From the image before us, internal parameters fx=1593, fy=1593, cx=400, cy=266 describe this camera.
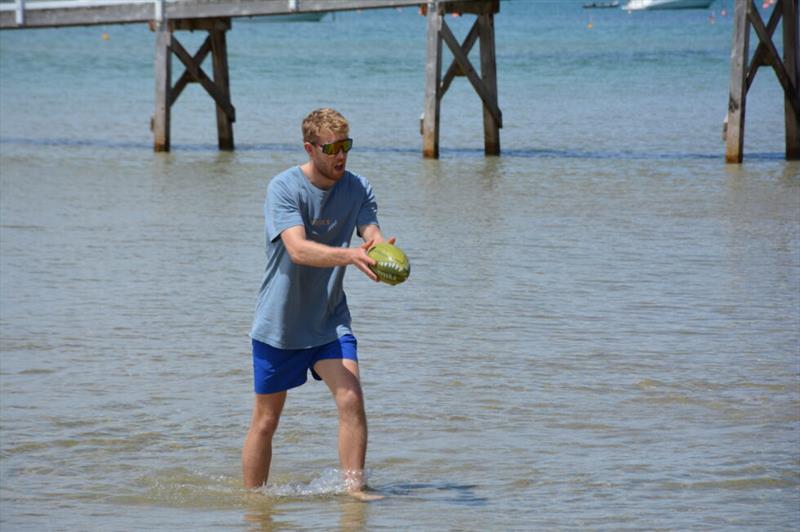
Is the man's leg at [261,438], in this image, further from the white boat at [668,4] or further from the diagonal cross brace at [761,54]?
the white boat at [668,4]

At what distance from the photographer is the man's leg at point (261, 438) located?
5.90 meters

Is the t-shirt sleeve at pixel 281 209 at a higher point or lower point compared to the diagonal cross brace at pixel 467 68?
higher

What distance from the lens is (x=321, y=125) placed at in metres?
5.59

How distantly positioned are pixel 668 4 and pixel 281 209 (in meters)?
108

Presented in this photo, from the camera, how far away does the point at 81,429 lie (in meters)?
7.19

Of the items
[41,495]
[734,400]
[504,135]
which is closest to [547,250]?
[734,400]

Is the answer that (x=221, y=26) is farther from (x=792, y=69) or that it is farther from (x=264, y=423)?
(x=264, y=423)

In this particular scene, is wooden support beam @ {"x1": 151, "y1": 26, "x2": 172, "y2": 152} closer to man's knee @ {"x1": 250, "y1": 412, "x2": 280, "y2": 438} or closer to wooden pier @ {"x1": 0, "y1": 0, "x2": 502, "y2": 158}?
wooden pier @ {"x1": 0, "y1": 0, "x2": 502, "y2": 158}

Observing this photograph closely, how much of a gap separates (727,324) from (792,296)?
113 centimetres

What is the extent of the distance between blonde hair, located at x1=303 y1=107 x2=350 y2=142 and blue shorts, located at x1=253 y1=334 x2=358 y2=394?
748mm

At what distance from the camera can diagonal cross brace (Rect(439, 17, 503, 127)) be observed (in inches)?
808

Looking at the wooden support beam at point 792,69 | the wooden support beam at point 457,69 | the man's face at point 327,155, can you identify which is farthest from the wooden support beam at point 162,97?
the man's face at point 327,155

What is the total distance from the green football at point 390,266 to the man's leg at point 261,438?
0.72 m

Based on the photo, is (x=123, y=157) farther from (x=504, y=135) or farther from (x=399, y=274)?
(x=399, y=274)
